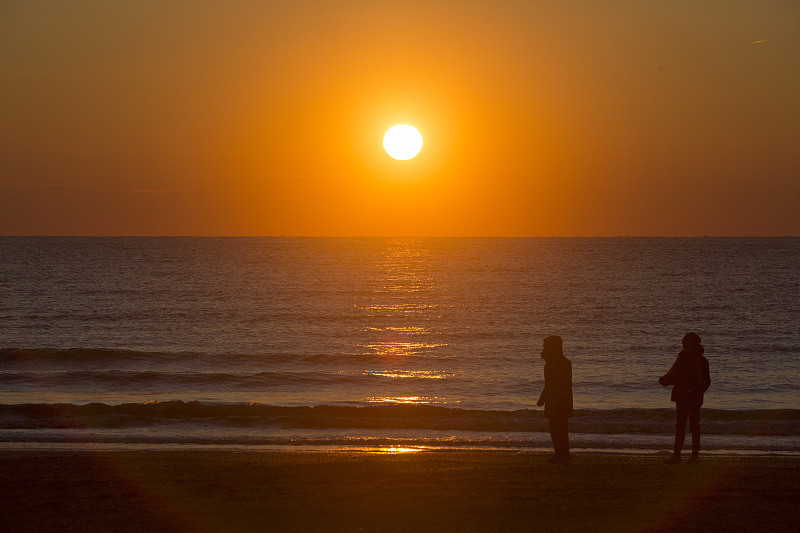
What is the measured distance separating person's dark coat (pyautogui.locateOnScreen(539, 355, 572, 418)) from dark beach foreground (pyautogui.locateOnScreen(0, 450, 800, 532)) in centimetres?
74

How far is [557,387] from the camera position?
10.9m

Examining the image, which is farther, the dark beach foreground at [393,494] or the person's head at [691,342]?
the person's head at [691,342]

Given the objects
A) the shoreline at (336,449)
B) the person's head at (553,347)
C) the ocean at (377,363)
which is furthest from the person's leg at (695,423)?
the ocean at (377,363)

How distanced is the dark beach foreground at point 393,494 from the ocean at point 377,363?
151 inches

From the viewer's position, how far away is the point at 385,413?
19.0 metres

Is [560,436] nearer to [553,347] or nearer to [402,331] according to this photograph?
[553,347]

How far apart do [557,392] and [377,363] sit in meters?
19.2

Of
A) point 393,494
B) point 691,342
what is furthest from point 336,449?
point 691,342

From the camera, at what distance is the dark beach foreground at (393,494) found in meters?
7.91

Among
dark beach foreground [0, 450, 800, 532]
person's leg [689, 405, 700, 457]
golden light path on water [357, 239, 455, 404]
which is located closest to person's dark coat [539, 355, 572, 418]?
dark beach foreground [0, 450, 800, 532]

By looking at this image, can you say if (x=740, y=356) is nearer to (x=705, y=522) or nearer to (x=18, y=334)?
(x=705, y=522)

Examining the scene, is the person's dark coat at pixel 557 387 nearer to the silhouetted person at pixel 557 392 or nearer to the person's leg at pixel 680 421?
the silhouetted person at pixel 557 392

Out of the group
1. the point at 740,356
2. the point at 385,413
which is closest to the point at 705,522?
the point at 385,413

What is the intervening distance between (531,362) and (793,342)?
14.7 m
